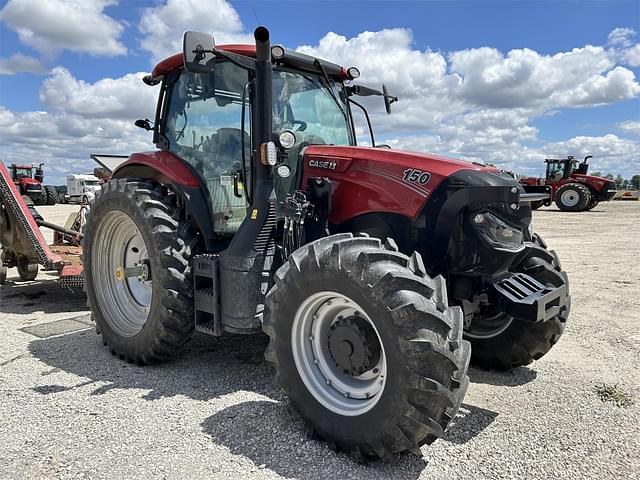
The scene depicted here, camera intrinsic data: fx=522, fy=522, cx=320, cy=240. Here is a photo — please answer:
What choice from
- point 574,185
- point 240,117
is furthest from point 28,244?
point 574,185

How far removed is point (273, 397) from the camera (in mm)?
3572

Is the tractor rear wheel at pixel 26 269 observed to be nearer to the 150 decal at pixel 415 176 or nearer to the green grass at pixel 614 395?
the 150 decal at pixel 415 176

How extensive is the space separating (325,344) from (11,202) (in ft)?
17.9

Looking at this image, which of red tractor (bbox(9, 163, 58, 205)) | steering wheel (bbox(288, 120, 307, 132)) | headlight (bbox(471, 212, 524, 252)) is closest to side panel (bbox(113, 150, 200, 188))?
steering wheel (bbox(288, 120, 307, 132))

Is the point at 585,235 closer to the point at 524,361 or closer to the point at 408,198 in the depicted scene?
the point at 524,361

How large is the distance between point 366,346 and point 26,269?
6.46 meters

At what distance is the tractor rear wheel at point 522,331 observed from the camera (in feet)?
12.0

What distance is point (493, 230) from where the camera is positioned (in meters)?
3.29

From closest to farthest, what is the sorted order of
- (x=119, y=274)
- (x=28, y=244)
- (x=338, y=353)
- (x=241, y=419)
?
(x=338, y=353), (x=241, y=419), (x=119, y=274), (x=28, y=244)

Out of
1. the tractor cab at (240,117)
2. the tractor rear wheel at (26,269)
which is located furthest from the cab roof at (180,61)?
the tractor rear wheel at (26,269)

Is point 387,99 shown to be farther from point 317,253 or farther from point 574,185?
point 574,185

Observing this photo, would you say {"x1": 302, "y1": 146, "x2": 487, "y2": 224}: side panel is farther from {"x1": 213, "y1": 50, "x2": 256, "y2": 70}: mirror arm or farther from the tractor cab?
{"x1": 213, "y1": 50, "x2": 256, "y2": 70}: mirror arm

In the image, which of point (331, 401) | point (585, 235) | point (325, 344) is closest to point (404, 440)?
point (331, 401)

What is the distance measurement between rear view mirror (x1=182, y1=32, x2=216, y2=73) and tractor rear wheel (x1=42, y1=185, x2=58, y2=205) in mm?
29176
